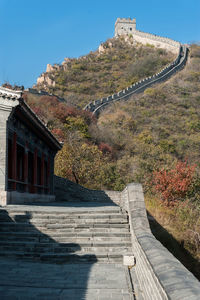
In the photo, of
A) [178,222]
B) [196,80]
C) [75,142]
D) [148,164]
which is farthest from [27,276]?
[196,80]

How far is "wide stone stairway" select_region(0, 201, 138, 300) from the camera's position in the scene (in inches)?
223

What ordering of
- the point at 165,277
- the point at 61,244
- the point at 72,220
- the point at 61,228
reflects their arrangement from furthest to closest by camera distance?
1. the point at 72,220
2. the point at 61,228
3. the point at 61,244
4. the point at 165,277

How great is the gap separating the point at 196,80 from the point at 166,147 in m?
33.4

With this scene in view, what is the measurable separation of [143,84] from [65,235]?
195 ft

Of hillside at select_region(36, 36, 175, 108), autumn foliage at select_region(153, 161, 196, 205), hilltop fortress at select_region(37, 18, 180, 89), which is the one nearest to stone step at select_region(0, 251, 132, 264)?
autumn foliage at select_region(153, 161, 196, 205)

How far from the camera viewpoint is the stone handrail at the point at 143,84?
52731 mm

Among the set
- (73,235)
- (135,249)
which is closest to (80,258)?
(73,235)

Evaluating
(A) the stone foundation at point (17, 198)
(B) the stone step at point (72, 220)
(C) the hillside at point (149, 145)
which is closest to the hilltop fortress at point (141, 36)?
(C) the hillside at point (149, 145)

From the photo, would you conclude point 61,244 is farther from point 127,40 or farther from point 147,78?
point 127,40

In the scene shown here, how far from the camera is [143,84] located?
6500 centimetres

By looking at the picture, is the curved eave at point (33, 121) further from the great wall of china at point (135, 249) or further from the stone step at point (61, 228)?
the stone step at point (61, 228)

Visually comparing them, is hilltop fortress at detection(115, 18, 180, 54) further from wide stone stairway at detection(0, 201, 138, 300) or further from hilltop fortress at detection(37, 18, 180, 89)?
wide stone stairway at detection(0, 201, 138, 300)

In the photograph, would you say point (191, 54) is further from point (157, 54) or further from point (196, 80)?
point (196, 80)

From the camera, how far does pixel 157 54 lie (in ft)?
279
